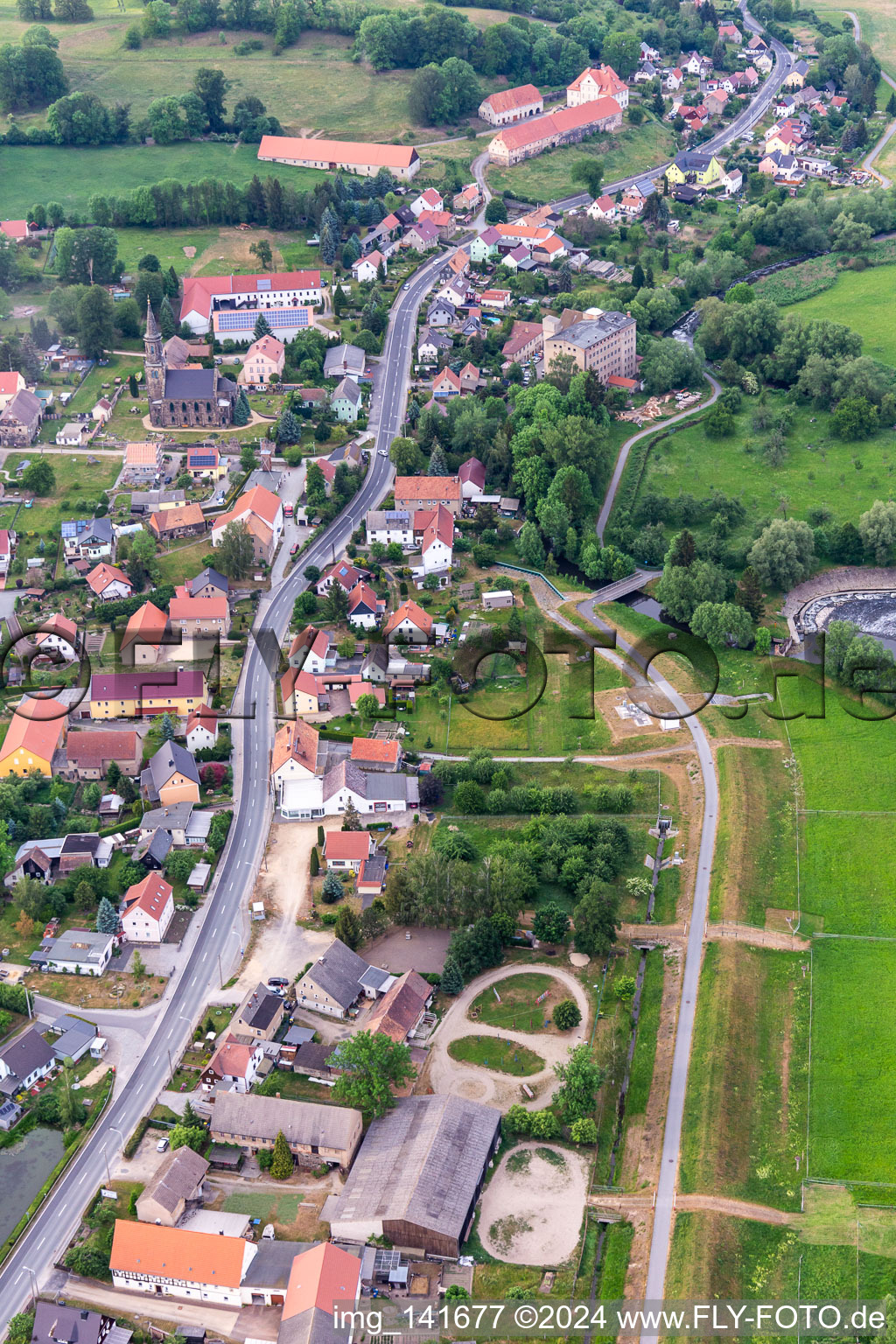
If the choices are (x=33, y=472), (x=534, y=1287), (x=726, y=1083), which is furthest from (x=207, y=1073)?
(x=33, y=472)

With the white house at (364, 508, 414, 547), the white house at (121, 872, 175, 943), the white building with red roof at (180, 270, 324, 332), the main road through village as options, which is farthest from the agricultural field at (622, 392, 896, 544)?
the white house at (121, 872, 175, 943)

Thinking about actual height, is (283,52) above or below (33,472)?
above

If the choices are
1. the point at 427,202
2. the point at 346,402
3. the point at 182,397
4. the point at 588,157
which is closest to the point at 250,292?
the point at 182,397

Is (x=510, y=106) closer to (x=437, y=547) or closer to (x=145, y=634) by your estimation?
(x=437, y=547)

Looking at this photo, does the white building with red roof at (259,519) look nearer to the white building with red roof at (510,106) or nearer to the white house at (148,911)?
the white house at (148,911)

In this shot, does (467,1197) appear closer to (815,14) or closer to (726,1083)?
(726,1083)

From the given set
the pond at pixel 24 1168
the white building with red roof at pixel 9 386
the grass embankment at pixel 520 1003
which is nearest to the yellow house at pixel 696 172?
the white building with red roof at pixel 9 386

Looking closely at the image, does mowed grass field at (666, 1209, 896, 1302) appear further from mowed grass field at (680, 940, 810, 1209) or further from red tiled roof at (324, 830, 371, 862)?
red tiled roof at (324, 830, 371, 862)
